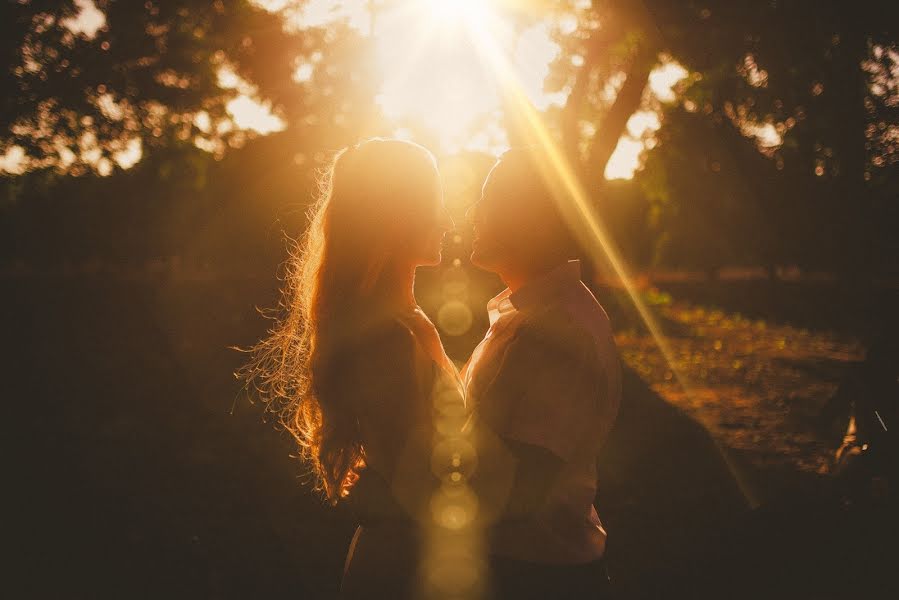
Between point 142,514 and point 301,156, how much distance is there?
2155cm

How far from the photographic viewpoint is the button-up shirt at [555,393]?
180 centimetres

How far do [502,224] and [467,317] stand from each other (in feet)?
35.2

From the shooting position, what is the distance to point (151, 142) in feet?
47.4

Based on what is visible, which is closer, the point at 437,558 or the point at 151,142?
the point at 437,558

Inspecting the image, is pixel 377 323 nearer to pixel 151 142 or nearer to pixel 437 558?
pixel 437 558

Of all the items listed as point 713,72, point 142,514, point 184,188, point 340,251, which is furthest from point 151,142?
point 340,251

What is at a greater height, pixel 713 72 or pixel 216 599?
pixel 713 72

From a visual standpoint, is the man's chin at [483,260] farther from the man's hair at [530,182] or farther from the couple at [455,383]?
the man's hair at [530,182]

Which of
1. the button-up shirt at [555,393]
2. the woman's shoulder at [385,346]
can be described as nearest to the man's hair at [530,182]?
the button-up shirt at [555,393]

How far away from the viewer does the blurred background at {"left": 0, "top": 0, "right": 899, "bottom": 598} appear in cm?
540

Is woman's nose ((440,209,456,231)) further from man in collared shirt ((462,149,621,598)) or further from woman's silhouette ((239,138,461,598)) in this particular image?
man in collared shirt ((462,149,621,598))

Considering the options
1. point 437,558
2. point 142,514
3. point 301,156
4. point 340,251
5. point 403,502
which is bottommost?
point 142,514

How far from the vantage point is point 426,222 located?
6.71 ft

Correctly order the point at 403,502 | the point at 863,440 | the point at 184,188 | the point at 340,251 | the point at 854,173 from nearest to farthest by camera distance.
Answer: the point at 403,502, the point at 340,251, the point at 863,440, the point at 854,173, the point at 184,188
